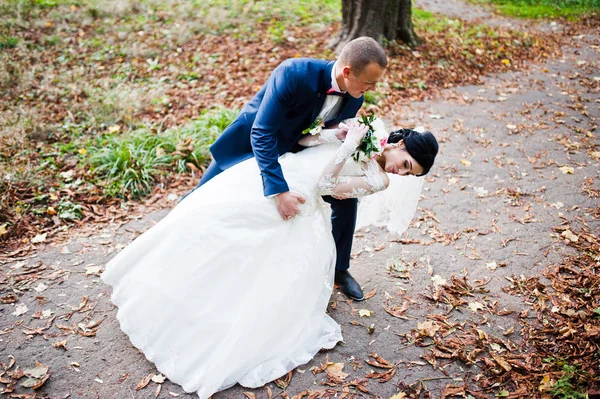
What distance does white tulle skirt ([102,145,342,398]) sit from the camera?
2.98 m

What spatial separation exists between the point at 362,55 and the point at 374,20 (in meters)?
5.79

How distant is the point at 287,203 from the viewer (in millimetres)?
2984

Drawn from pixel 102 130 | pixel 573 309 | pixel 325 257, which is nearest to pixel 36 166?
pixel 102 130

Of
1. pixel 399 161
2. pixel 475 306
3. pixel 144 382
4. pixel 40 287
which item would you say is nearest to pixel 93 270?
pixel 40 287

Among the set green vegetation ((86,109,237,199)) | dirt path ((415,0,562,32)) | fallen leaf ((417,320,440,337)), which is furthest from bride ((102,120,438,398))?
dirt path ((415,0,562,32))

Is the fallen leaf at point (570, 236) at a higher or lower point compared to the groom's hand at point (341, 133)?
lower

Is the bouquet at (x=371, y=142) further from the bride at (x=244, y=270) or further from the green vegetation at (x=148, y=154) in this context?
the green vegetation at (x=148, y=154)

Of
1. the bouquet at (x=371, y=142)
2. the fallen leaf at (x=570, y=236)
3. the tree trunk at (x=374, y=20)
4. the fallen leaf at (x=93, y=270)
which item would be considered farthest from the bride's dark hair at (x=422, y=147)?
the tree trunk at (x=374, y=20)

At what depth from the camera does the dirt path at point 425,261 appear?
317cm

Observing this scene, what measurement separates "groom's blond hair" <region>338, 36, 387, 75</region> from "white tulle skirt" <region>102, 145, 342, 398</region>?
663mm

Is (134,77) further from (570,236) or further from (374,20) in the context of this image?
(570,236)

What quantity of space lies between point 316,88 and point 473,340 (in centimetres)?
230

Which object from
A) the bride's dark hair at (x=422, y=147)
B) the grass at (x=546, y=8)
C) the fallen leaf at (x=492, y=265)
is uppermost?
the bride's dark hair at (x=422, y=147)

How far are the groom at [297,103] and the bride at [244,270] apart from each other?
0.15m
